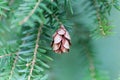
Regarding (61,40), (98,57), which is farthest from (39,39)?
(98,57)

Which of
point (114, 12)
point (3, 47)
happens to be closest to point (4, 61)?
point (3, 47)

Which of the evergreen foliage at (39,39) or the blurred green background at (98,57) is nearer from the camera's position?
the evergreen foliage at (39,39)

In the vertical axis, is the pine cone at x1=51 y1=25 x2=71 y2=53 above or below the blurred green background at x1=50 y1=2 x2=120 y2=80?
above

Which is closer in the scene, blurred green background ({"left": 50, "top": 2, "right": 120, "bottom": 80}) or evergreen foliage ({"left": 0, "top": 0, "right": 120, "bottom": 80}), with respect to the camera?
evergreen foliage ({"left": 0, "top": 0, "right": 120, "bottom": 80})

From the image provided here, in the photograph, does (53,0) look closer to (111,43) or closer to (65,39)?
(65,39)

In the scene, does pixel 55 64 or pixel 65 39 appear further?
pixel 55 64

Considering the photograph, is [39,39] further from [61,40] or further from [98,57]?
[98,57]

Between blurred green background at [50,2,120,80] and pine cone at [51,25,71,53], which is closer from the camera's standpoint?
pine cone at [51,25,71,53]

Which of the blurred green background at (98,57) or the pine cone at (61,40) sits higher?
the pine cone at (61,40)
